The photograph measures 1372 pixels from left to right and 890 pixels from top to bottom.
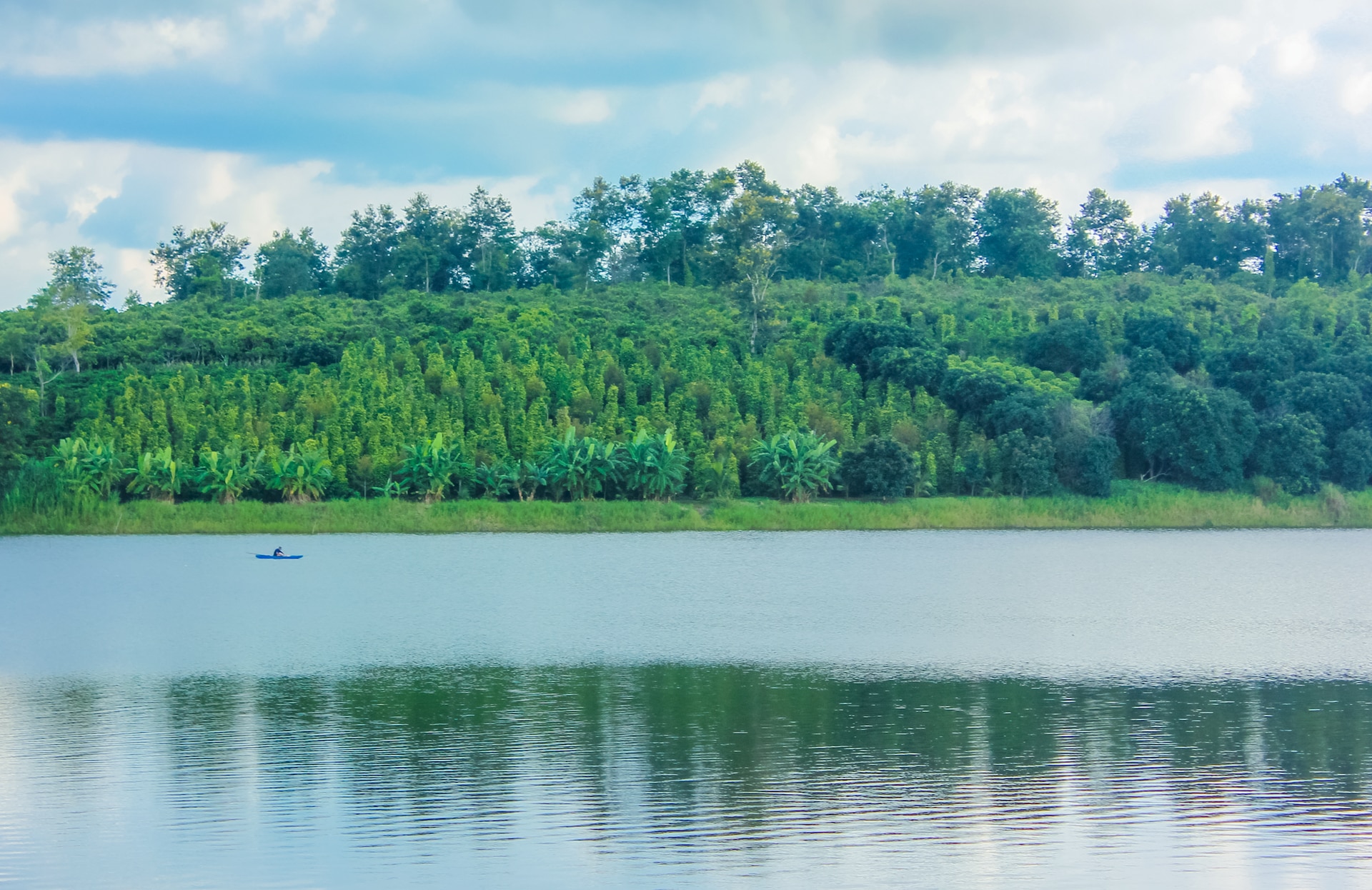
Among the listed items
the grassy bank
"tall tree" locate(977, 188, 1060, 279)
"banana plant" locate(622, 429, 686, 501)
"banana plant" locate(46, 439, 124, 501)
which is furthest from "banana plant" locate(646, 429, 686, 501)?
"tall tree" locate(977, 188, 1060, 279)

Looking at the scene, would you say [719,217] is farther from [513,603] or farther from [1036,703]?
[1036,703]

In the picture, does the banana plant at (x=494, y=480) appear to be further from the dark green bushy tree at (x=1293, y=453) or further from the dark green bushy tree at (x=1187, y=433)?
the dark green bushy tree at (x=1293, y=453)

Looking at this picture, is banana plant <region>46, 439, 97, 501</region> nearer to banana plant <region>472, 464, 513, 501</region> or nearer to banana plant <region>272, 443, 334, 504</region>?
banana plant <region>272, 443, 334, 504</region>

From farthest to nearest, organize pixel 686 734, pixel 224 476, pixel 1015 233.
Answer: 1. pixel 1015 233
2. pixel 224 476
3. pixel 686 734

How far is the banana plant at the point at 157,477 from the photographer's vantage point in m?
52.3

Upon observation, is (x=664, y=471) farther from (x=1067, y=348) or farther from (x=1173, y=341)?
(x=1173, y=341)

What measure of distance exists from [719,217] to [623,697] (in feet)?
213

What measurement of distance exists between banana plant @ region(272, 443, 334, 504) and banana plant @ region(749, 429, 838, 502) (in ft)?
56.4

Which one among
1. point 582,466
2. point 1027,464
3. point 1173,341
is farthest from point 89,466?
point 1173,341

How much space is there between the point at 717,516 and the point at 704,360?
1375 cm

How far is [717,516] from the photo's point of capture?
173ft

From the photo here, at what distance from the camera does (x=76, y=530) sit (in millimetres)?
49281

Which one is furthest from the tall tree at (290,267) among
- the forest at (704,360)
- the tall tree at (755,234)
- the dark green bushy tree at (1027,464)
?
the dark green bushy tree at (1027,464)

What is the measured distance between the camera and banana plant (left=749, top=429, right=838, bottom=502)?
53.8 m
